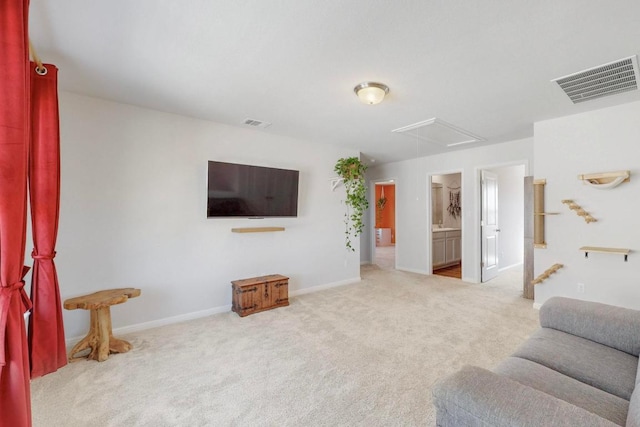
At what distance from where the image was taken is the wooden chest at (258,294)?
3492 millimetres

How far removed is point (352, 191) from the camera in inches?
191

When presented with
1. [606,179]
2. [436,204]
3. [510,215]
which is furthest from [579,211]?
[436,204]

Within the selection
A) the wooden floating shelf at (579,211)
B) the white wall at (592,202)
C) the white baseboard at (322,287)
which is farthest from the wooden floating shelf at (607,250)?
the white baseboard at (322,287)

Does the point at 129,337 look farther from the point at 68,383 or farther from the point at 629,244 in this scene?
the point at 629,244

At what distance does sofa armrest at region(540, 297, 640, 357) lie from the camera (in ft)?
5.30

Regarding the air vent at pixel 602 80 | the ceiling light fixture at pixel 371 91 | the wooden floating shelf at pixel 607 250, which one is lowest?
the wooden floating shelf at pixel 607 250

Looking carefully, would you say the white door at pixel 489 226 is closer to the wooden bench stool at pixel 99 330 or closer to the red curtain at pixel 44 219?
the wooden bench stool at pixel 99 330

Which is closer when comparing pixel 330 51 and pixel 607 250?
pixel 330 51

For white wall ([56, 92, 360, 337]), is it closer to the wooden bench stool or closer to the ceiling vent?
the wooden bench stool

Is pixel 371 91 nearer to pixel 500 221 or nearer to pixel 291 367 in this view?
pixel 291 367

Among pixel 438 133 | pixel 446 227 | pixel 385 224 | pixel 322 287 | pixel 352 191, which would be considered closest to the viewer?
pixel 438 133

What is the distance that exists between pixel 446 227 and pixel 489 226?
1730 mm

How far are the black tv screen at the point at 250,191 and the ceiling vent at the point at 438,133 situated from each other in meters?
1.72

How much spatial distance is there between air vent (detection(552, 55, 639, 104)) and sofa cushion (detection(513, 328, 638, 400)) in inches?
82.9
